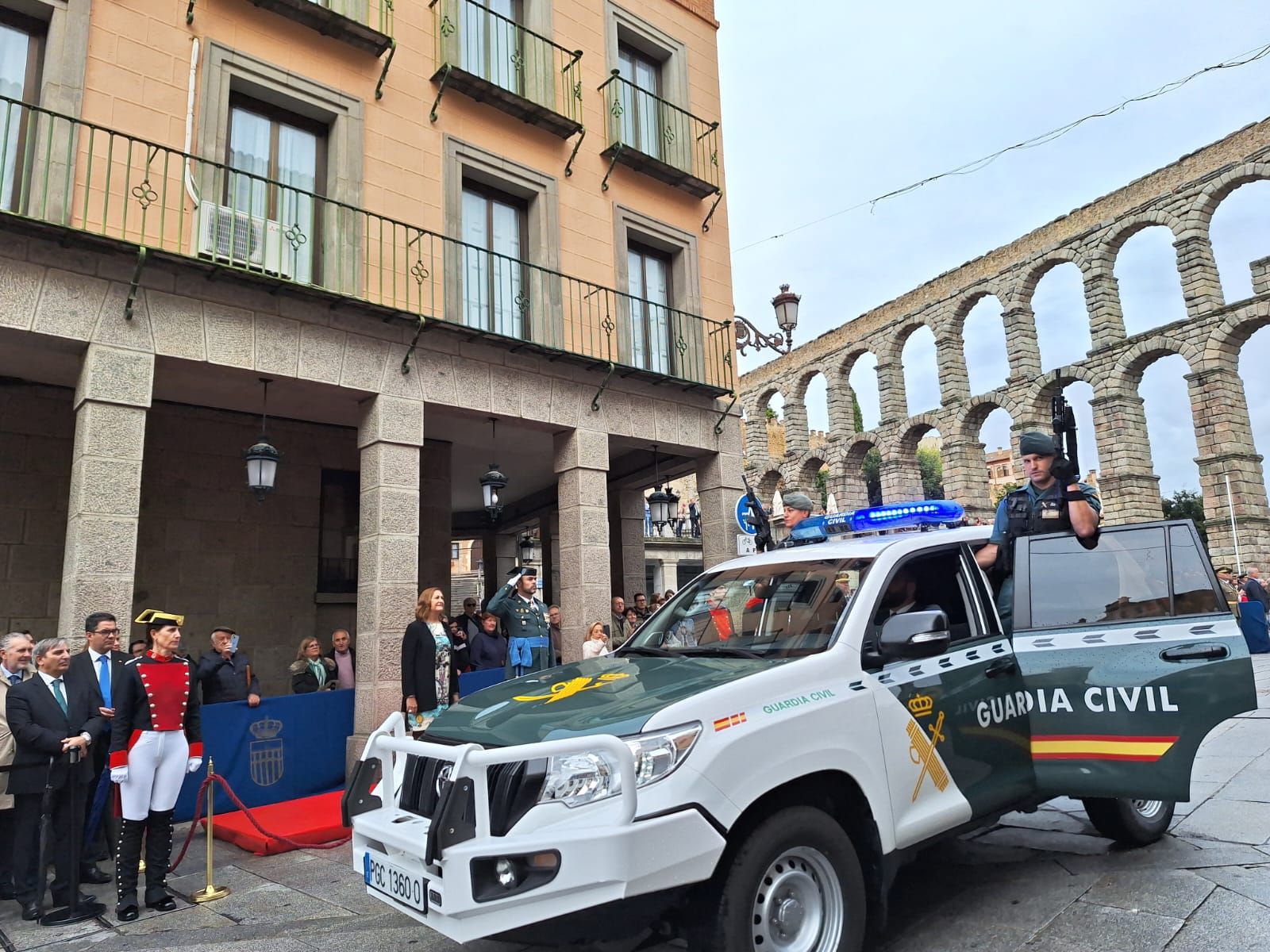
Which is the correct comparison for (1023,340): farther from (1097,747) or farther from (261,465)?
(1097,747)

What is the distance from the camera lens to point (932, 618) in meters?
3.66

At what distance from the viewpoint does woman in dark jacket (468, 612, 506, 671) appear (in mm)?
9945

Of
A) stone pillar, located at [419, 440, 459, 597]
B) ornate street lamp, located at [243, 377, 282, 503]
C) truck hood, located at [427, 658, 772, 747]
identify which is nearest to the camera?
truck hood, located at [427, 658, 772, 747]

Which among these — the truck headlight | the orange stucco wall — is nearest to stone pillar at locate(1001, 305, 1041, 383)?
the orange stucco wall

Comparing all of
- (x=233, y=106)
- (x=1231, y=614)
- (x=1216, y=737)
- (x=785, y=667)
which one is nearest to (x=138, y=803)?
(x=785, y=667)

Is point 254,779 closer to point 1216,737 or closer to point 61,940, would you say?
point 61,940

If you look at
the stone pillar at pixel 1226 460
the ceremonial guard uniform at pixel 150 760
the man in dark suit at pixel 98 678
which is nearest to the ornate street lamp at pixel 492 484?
the man in dark suit at pixel 98 678

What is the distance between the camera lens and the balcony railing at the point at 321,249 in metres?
7.72

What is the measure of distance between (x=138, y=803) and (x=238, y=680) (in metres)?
2.97

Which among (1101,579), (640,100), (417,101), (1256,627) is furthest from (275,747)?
(1256,627)

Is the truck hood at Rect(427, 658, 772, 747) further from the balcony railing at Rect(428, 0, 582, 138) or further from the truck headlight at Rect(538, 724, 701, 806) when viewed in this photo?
the balcony railing at Rect(428, 0, 582, 138)

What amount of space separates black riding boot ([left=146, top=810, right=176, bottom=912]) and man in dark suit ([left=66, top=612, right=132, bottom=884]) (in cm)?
63

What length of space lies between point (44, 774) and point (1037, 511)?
6.48 meters

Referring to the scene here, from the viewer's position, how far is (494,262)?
1112 cm
